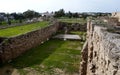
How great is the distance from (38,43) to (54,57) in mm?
6693

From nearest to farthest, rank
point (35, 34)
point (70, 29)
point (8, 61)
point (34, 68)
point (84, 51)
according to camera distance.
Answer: point (84, 51) → point (34, 68) → point (8, 61) → point (35, 34) → point (70, 29)

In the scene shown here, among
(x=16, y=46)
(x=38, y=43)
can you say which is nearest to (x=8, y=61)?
(x=16, y=46)

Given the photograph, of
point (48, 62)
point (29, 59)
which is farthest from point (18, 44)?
point (48, 62)

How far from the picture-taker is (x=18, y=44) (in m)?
18.0

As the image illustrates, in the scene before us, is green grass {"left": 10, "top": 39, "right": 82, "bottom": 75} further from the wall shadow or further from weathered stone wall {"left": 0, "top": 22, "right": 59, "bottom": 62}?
weathered stone wall {"left": 0, "top": 22, "right": 59, "bottom": 62}

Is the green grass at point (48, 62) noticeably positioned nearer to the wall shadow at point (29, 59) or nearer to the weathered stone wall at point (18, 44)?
the wall shadow at point (29, 59)

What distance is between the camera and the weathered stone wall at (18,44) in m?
15.6

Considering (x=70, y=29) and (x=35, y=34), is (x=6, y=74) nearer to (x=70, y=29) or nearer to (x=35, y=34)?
(x=35, y=34)

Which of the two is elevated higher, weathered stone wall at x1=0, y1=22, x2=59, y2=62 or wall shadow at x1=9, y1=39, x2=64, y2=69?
weathered stone wall at x1=0, y1=22, x2=59, y2=62

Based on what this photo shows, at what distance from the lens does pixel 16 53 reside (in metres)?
17.1

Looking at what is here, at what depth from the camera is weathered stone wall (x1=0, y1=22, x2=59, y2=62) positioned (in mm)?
15584

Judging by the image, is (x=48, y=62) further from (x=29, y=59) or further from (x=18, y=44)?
(x=18, y=44)

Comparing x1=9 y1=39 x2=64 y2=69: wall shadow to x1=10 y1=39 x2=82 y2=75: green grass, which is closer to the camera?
x1=10 y1=39 x2=82 y2=75: green grass

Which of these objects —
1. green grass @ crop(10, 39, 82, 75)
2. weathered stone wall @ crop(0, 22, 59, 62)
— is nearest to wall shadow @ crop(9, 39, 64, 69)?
green grass @ crop(10, 39, 82, 75)
